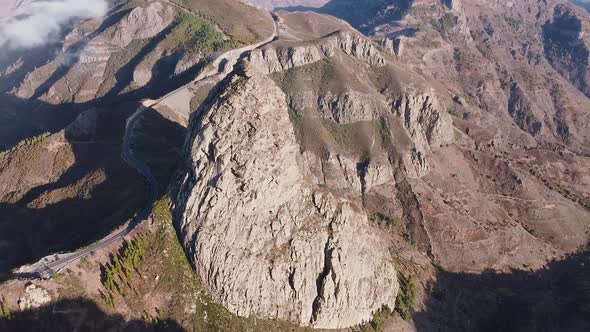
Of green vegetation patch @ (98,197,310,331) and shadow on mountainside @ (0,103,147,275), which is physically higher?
green vegetation patch @ (98,197,310,331)

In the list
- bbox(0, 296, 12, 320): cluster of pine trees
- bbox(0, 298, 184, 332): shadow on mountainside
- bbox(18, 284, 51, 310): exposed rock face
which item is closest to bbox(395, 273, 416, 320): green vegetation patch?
bbox(0, 298, 184, 332): shadow on mountainside

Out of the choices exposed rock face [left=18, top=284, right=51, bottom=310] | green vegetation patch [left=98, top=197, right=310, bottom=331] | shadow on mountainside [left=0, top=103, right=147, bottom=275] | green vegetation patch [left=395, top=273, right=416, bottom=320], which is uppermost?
exposed rock face [left=18, top=284, right=51, bottom=310]

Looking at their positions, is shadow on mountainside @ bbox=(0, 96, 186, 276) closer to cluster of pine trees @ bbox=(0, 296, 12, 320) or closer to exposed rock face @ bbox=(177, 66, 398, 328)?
exposed rock face @ bbox=(177, 66, 398, 328)

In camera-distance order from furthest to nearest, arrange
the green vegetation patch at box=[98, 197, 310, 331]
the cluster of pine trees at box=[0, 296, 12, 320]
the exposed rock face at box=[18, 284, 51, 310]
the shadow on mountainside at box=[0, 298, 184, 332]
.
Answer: the green vegetation patch at box=[98, 197, 310, 331]
the exposed rock face at box=[18, 284, 51, 310]
the shadow on mountainside at box=[0, 298, 184, 332]
the cluster of pine trees at box=[0, 296, 12, 320]

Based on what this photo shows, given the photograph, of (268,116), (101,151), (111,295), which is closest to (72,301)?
(111,295)

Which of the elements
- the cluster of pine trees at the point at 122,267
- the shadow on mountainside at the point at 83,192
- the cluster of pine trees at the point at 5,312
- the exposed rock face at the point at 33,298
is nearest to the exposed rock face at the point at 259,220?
the cluster of pine trees at the point at 122,267

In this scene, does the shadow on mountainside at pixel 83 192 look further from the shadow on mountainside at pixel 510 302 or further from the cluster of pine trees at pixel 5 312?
the shadow on mountainside at pixel 510 302

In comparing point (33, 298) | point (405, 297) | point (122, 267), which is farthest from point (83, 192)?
point (405, 297)

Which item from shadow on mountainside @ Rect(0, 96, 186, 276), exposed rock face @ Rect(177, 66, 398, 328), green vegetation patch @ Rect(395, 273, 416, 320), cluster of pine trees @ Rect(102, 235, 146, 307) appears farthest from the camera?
shadow on mountainside @ Rect(0, 96, 186, 276)
